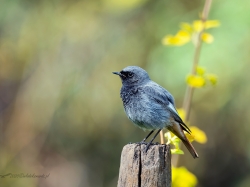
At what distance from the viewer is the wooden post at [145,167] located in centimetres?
303

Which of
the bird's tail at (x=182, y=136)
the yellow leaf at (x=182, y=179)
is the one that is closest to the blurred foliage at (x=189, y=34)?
the bird's tail at (x=182, y=136)

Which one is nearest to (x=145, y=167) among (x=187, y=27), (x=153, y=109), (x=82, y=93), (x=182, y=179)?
(x=182, y=179)

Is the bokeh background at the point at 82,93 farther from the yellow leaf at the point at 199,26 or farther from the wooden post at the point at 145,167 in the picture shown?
the wooden post at the point at 145,167

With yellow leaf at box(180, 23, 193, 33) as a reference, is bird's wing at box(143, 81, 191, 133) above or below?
below

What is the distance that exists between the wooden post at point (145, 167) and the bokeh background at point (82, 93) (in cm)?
361

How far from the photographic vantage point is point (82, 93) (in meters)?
7.32

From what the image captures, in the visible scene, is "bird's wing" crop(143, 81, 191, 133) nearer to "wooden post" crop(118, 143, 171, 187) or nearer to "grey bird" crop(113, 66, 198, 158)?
"grey bird" crop(113, 66, 198, 158)

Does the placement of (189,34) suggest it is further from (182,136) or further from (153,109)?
(182,136)

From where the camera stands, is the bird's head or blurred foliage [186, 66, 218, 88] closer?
blurred foliage [186, 66, 218, 88]

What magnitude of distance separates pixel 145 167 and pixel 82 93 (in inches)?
171

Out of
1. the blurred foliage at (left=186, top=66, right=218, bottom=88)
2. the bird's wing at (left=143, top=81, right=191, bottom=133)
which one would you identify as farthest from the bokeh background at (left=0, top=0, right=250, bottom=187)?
the blurred foliage at (left=186, top=66, right=218, bottom=88)

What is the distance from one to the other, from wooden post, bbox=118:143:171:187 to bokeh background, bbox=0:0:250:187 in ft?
11.9

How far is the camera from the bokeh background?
704 cm

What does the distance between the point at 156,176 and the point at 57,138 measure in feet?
15.6
